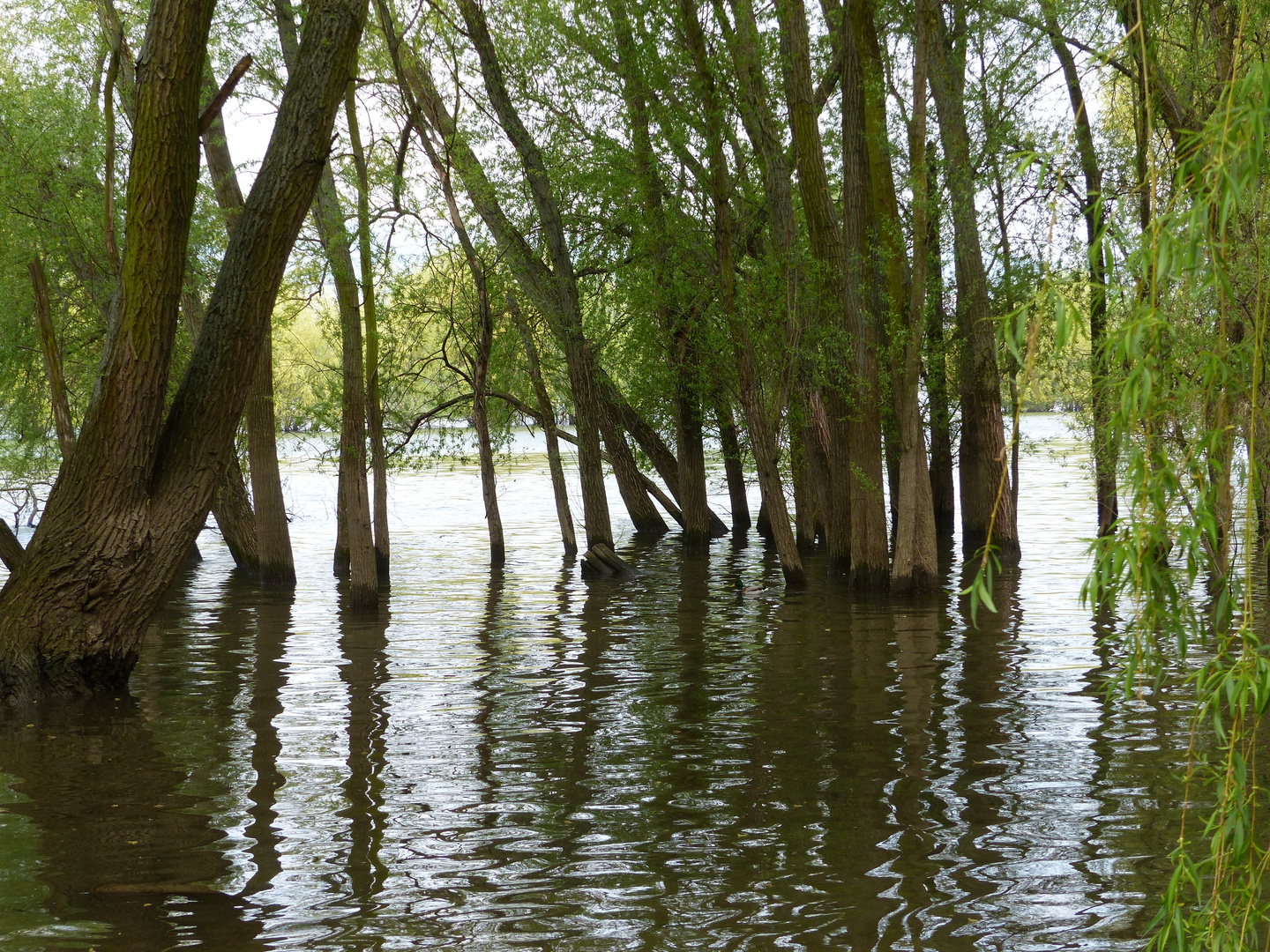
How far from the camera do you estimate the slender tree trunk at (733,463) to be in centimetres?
1884

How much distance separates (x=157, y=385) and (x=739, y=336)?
7651mm

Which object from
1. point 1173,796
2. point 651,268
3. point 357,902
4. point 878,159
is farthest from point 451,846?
point 651,268

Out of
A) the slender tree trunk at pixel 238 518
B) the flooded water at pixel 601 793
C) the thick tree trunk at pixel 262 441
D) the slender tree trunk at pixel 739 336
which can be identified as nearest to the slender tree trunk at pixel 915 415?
the flooded water at pixel 601 793

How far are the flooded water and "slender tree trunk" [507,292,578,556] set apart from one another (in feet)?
20.3

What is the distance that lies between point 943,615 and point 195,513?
752 centimetres

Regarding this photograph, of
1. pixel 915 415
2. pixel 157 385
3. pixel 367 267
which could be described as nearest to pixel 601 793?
pixel 157 385

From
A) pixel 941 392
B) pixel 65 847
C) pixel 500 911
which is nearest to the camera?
pixel 500 911

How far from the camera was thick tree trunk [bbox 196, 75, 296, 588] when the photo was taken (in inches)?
559

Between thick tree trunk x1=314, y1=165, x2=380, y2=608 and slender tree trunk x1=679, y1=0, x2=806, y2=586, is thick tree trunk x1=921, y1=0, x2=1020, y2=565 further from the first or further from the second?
thick tree trunk x1=314, y1=165, x2=380, y2=608

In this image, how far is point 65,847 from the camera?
16.6ft

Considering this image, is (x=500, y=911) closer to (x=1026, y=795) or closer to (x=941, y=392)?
(x=1026, y=795)

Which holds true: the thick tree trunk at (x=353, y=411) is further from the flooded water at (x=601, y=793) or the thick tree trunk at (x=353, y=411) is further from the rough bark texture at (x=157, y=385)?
the rough bark texture at (x=157, y=385)

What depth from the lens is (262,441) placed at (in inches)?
590

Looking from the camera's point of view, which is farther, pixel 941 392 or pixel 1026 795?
pixel 941 392
